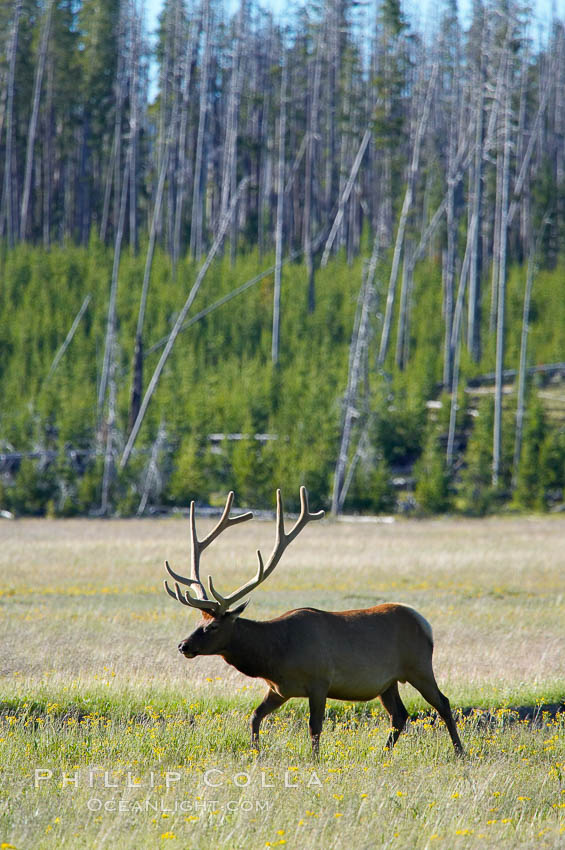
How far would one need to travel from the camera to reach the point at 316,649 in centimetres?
719

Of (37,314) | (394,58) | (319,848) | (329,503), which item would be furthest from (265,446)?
(319,848)

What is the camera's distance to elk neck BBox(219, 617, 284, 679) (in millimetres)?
7098

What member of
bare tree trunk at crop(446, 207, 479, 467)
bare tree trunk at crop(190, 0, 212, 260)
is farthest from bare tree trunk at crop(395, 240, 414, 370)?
bare tree trunk at crop(190, 0, 212, 260)

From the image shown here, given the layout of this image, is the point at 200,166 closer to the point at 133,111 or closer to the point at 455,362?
the point at 133,111

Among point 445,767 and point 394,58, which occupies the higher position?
point 394,58

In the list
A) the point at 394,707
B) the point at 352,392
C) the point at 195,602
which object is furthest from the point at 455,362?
the point at 195,602

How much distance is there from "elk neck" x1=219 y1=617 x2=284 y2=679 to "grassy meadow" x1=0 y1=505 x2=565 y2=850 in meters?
0.61

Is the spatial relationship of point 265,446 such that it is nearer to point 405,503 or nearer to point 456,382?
point 405,503

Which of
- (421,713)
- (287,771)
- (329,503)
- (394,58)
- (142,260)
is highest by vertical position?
(394,58)

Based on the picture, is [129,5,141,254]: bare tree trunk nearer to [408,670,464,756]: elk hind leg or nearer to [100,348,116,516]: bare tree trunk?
[100,348,116,516]: bare tree trunk

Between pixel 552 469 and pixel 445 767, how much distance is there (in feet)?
84.9

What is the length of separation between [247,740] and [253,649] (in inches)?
41.1

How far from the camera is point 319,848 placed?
18.1ft

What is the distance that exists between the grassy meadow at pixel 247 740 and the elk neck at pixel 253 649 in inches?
23.9
